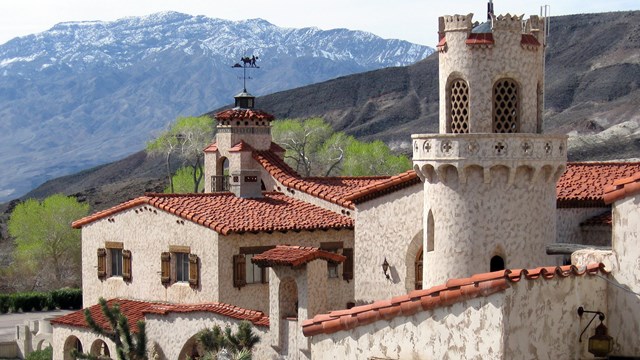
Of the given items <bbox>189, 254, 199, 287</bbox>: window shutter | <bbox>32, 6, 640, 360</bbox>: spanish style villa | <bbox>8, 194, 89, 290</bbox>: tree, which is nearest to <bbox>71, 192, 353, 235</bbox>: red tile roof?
<bbox>32, 6, 640, 360</bbox>: spanish style villa

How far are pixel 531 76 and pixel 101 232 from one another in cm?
1754

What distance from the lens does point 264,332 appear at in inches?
1113

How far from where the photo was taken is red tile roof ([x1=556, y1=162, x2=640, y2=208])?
29.4m

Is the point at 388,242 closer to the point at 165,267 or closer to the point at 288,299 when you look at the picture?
the point at 288,299

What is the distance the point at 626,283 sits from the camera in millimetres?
18281

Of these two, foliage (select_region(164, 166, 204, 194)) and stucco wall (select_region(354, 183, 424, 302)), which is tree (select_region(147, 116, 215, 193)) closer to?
foliage (select_region(164, 166, 204, 194))

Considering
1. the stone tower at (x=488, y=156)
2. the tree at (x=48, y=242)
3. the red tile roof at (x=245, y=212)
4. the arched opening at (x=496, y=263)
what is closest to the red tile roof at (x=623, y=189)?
the stone tower at (x=488, y=156)

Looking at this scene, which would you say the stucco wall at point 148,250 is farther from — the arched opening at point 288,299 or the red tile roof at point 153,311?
the arched opening at point 288,299

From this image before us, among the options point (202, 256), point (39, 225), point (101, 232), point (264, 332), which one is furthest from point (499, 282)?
point (39, 225)

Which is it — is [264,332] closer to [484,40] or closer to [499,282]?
[484,40]

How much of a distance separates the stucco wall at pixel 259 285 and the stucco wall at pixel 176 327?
6.54 feet

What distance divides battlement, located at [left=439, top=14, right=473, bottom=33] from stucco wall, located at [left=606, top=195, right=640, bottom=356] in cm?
612

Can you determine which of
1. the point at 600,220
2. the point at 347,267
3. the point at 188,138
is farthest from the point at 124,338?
the point at 188,138

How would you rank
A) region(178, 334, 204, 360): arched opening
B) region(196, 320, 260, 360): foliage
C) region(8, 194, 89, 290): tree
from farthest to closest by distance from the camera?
region(8, 194, 89, 290): tree
region(178, 334, 204, 360): arched opening
region(196, 320, 260, 360): foliage
